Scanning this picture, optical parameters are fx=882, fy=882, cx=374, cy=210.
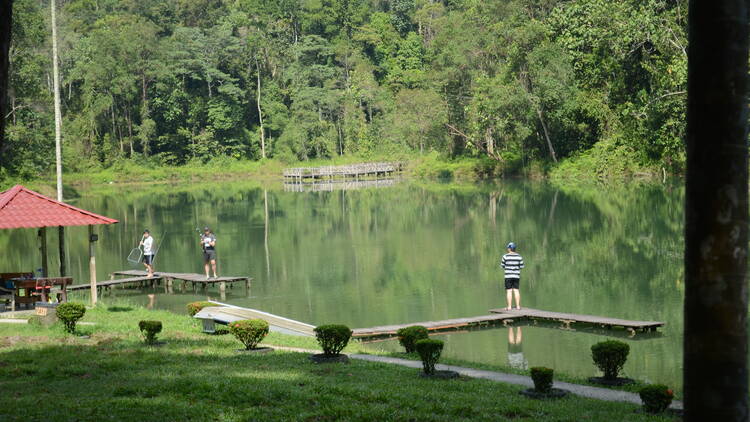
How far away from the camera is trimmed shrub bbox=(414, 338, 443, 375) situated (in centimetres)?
1170

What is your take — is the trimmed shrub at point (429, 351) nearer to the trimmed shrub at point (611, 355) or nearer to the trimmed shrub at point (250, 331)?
the trimmed shrub at point (611, 355)

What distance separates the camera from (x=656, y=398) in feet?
30.9

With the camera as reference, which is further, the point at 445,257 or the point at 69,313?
the point at 445,257

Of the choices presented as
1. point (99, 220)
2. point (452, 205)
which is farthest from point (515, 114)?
point (99, 220)

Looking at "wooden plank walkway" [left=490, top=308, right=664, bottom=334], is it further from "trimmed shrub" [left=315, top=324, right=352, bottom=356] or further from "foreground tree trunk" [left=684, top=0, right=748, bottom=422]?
"foreground tree trunk" [left=684, top=0, right=748, bottom=422]

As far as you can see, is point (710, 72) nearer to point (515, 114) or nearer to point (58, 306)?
point (58, 306)

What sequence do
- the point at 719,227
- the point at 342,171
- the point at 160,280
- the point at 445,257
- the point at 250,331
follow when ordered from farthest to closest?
the point at 342,171 < the point at 445,257 < the point at 160,280 < the point at 250,331 < the point at 719,227

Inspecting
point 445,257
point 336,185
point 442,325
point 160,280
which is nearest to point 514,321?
point 442,325

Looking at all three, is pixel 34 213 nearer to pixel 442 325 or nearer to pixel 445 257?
pixel 442 325

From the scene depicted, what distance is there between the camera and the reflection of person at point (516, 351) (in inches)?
612

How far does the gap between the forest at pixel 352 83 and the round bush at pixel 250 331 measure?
92.4 feet

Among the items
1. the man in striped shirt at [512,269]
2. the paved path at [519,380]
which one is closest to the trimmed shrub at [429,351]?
the paved path at [519,380]

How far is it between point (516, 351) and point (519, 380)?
15.3 feet

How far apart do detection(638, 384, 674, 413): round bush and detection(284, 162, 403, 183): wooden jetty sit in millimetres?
75269
